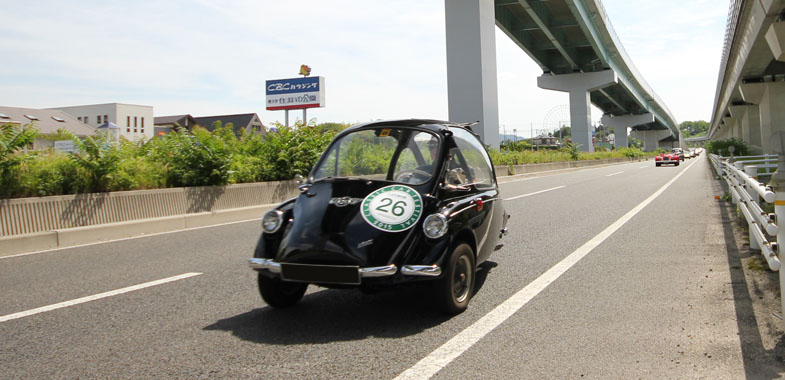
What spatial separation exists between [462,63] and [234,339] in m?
28.4

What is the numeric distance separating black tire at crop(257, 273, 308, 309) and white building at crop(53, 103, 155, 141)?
8096 centimetres

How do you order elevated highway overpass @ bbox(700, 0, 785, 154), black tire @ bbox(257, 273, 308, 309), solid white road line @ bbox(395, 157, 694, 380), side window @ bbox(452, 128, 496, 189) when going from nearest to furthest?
solid white road line @ bbox(395, 157, 694, 380), black tire @ bbox(257, 273, 308, 309), side window @ bbox(452, 128, 496, 189), elevated highway overpass @ bbox(700, 0, 785, 154)

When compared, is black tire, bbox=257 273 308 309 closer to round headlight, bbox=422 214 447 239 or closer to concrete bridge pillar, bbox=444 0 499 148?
round headlight, bbox=422 214 447 239

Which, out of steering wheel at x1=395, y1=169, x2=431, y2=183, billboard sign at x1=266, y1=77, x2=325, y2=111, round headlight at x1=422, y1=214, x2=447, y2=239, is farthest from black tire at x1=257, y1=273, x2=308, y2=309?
billboard sign at x1=266, y1=77, x2=325, y2=111

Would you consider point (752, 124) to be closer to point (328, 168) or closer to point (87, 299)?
point (328, 168)

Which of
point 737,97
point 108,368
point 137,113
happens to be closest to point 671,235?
point 108,368

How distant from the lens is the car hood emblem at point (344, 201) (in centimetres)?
450

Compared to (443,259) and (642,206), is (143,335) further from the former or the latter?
(642,206)

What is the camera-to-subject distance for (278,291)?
467 cm

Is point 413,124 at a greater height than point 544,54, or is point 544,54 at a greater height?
point 544,54

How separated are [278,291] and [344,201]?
0.96 m

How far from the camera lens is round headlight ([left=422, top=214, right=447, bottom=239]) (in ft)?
14.0

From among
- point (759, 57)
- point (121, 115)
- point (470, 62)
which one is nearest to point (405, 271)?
point (759, 57)

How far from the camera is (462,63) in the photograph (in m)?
30.7
